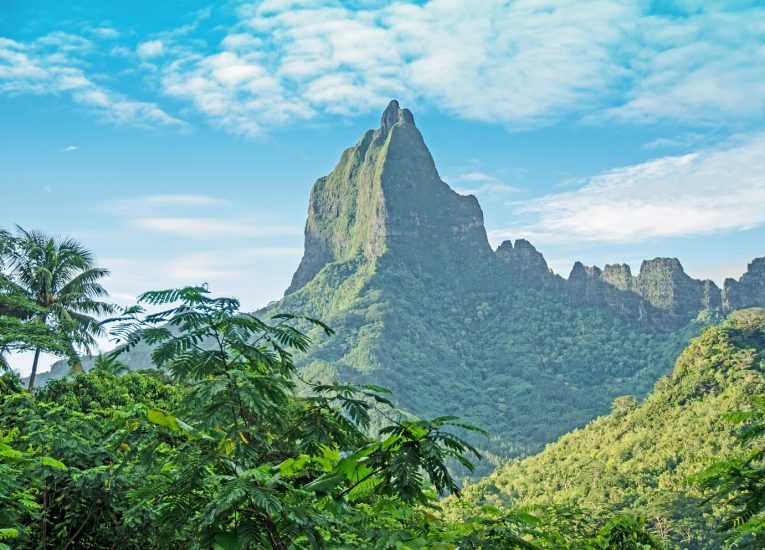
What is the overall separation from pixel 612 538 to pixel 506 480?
73233mm

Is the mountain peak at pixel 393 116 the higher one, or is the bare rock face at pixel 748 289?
the mountain peak at pixel 393 116

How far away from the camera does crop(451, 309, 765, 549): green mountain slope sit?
43.8m

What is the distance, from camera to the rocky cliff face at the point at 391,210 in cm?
17250

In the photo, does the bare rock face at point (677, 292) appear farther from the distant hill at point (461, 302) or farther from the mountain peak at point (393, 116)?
the mountain peak at point (393, 116)

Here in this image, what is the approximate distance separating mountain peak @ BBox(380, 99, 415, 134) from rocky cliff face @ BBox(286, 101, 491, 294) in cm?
30

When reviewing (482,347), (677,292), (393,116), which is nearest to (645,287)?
(677,292)

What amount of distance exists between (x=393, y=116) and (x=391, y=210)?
34.6 m

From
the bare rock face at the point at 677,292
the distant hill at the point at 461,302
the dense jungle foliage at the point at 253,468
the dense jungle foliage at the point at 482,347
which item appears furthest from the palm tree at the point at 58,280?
the bare rock face at the point at 677,292

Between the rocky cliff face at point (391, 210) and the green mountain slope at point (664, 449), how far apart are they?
310 ft

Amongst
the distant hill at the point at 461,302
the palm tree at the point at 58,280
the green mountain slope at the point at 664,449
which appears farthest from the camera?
the distant hill at the point at 461,302

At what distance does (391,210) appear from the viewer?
17175 centimetres

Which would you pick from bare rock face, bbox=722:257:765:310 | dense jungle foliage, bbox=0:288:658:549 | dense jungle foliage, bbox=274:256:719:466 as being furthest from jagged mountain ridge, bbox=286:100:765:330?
dense jungle foliage, bbox=0:288:658:549

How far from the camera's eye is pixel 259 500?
1.93 m

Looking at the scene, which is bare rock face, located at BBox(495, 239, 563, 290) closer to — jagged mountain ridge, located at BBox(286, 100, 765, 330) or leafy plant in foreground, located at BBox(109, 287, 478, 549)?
jagged mountain ridge, located at BBox(286, 100, 765, 330)
